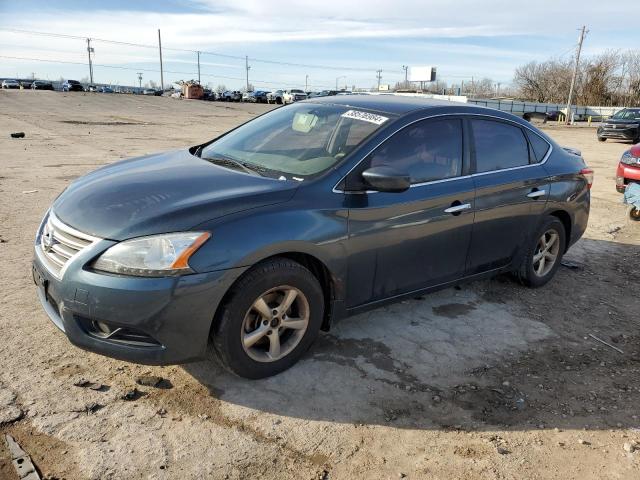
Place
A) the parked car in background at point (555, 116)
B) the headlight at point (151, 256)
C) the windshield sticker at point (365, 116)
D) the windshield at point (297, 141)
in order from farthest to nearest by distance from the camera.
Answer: the parked car in background at point (555, 116)
the windshield sticker at point (365, 116)
the windshield at point (297, 141)
the headlight at point (151, 256)

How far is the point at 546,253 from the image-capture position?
517cm

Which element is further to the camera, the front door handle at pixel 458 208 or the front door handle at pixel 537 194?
the front door handle at pixel 537 194

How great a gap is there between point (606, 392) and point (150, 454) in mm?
2834

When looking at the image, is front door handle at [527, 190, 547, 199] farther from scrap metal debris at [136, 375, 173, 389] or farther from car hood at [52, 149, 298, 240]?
scrap metal debris at [136, 375, 173, 389]

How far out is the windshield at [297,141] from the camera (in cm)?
363

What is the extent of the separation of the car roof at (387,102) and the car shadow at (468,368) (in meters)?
1.63

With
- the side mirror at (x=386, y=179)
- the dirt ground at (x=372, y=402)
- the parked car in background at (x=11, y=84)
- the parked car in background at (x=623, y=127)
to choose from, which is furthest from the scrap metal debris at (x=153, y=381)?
the parked car in background at (x=11, y=84)

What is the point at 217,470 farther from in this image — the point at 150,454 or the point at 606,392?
the point at 606,392

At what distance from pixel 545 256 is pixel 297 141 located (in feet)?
9.19

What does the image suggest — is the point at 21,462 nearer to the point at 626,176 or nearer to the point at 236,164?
the point at 236,164

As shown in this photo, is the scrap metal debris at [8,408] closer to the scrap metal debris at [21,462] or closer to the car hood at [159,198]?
the scrap metal debris at [21,462]

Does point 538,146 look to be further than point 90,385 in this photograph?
Yes

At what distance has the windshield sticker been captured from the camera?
3.79 meters

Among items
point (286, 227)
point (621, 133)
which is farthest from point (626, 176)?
point (621, 133)
